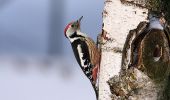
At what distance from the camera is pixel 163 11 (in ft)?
4.15

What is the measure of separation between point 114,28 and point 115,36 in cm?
3

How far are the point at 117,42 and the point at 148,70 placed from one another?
152mm

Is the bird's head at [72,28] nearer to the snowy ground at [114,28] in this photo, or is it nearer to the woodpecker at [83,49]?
the woodpecker at [83,49]

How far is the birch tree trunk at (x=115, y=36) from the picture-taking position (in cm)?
129

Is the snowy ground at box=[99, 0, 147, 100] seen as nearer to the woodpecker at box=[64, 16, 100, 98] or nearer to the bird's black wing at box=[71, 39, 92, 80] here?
the woodpecker at box=[64, 16, 100, 98]

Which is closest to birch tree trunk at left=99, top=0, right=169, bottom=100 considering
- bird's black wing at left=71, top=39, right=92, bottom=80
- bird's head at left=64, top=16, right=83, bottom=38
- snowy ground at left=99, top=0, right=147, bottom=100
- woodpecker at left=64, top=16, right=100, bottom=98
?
snowy ground at left=99, top=0, right=147, bottom=100

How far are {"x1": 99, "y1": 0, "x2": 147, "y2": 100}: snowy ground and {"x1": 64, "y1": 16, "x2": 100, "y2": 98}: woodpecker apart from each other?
0.87m

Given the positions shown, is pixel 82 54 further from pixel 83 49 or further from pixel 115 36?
pixel 115 36

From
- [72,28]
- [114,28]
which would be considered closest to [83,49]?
[72,28]

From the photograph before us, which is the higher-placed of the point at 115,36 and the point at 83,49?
the point at 115,36

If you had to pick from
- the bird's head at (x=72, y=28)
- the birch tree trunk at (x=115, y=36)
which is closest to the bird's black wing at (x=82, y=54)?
the bird's head at (x=72, y=28)

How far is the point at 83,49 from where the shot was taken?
2498 mm

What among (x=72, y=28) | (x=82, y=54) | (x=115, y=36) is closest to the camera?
(x=115, y=36)

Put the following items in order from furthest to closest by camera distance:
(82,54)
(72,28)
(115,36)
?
1. (72,28)
2. (82,54)
3. (115,36)
